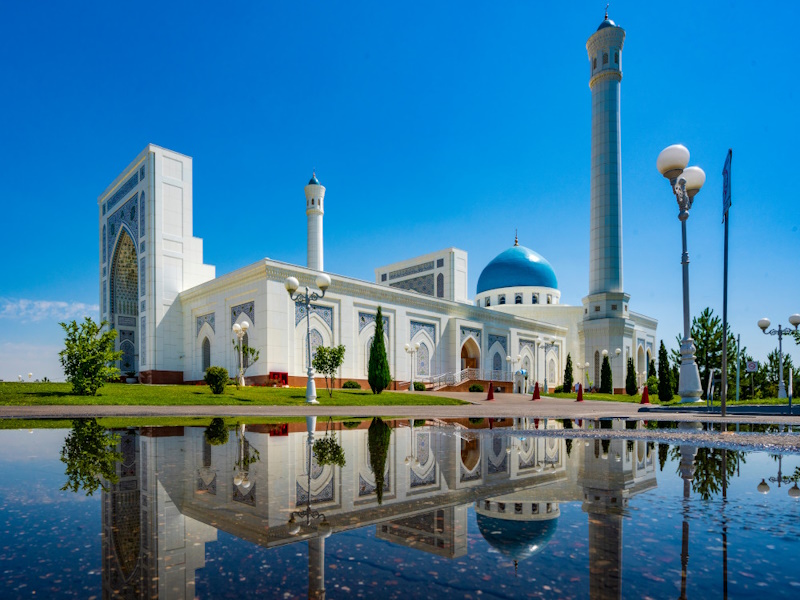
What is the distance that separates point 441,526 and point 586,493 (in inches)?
44.4

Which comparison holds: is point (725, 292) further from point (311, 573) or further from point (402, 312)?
A: point (402, 312)

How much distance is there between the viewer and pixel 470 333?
115 ft

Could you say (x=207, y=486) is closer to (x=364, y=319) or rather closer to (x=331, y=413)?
(x=331, y=413)

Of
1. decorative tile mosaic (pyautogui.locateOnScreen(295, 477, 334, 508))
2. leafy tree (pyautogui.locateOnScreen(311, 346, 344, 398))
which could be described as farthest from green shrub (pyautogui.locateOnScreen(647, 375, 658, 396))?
decorative tile mosaic (pyautogui.locateOnScreen(295, 477, 334, 508))

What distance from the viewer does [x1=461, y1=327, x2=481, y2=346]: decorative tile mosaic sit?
113 feet

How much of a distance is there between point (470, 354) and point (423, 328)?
216 inches

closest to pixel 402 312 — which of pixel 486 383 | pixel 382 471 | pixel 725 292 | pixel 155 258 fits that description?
pixel 486 383

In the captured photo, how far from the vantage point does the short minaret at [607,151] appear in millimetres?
36438

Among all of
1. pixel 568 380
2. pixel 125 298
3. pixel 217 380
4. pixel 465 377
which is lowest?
pixel 568 380

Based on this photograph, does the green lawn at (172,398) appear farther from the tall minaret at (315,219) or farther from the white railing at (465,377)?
the tall minaret at (315,219)

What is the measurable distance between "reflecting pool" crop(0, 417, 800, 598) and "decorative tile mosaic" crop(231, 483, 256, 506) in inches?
0.5

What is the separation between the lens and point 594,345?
127 feet

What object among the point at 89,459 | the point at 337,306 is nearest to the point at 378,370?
the point at 337,306

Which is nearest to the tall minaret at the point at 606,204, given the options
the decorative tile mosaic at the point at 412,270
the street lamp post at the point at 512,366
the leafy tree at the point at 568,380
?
the leafy tree at the point at 568,380
